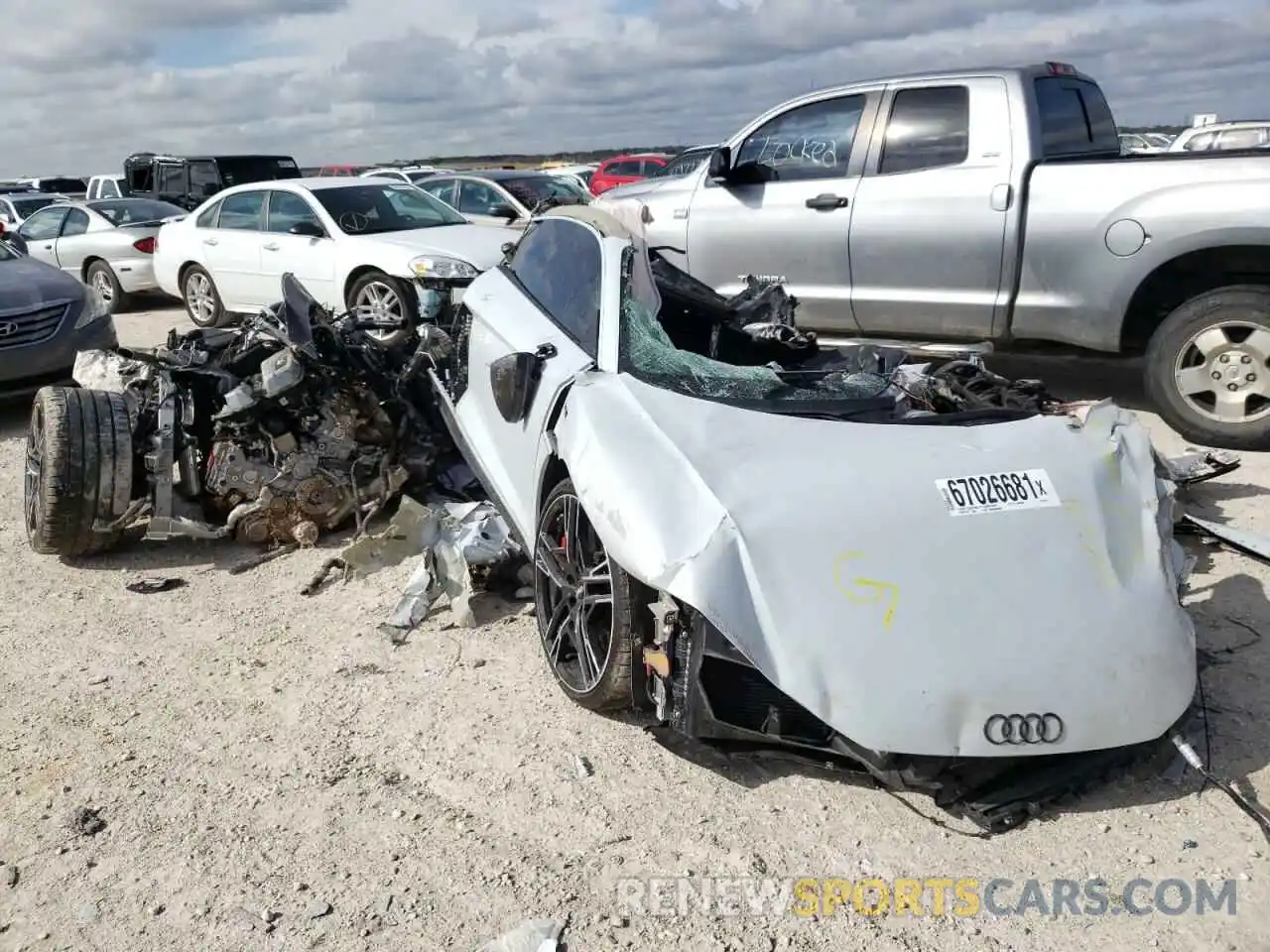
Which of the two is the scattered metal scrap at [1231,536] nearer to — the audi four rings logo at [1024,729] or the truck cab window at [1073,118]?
the audi four rings logo at [1024,729]

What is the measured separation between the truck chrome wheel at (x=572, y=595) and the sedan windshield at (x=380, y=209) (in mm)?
6572

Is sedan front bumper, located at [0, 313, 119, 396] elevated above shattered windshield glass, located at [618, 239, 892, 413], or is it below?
below

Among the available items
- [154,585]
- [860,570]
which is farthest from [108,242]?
[860,570]

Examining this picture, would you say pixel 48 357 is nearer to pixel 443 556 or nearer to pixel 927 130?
pixel 443 556

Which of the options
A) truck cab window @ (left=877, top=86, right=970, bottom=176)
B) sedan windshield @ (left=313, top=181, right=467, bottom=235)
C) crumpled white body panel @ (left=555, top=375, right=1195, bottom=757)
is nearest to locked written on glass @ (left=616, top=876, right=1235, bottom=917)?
crumpled white body panel @ (left=555, top=375, right=1195, bottom=757)

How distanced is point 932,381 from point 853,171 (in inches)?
123

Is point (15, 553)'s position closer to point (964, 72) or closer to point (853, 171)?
point (853, 171)

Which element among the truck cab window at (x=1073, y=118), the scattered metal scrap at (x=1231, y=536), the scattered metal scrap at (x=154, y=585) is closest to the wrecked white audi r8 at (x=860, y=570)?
the scattered metal scrap at (x=1231, y=536)

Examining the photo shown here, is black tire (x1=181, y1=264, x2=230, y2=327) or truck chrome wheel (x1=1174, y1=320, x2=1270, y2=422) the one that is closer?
truck chrome wheel (x1=1174, y1=320, x2=1270, y2=422)

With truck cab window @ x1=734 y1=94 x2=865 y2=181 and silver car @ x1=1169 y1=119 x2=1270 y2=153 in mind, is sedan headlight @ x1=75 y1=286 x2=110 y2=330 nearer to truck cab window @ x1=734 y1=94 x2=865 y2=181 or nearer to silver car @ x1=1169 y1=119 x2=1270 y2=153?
truck cab window @ x1=734 y1=94 x2=865 y2=181

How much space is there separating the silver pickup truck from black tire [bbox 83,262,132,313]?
28.2ft

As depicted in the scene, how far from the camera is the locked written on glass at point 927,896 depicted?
2.50m

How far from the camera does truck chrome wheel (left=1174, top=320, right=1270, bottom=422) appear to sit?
5469mm

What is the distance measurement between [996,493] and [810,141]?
4.52 metres
